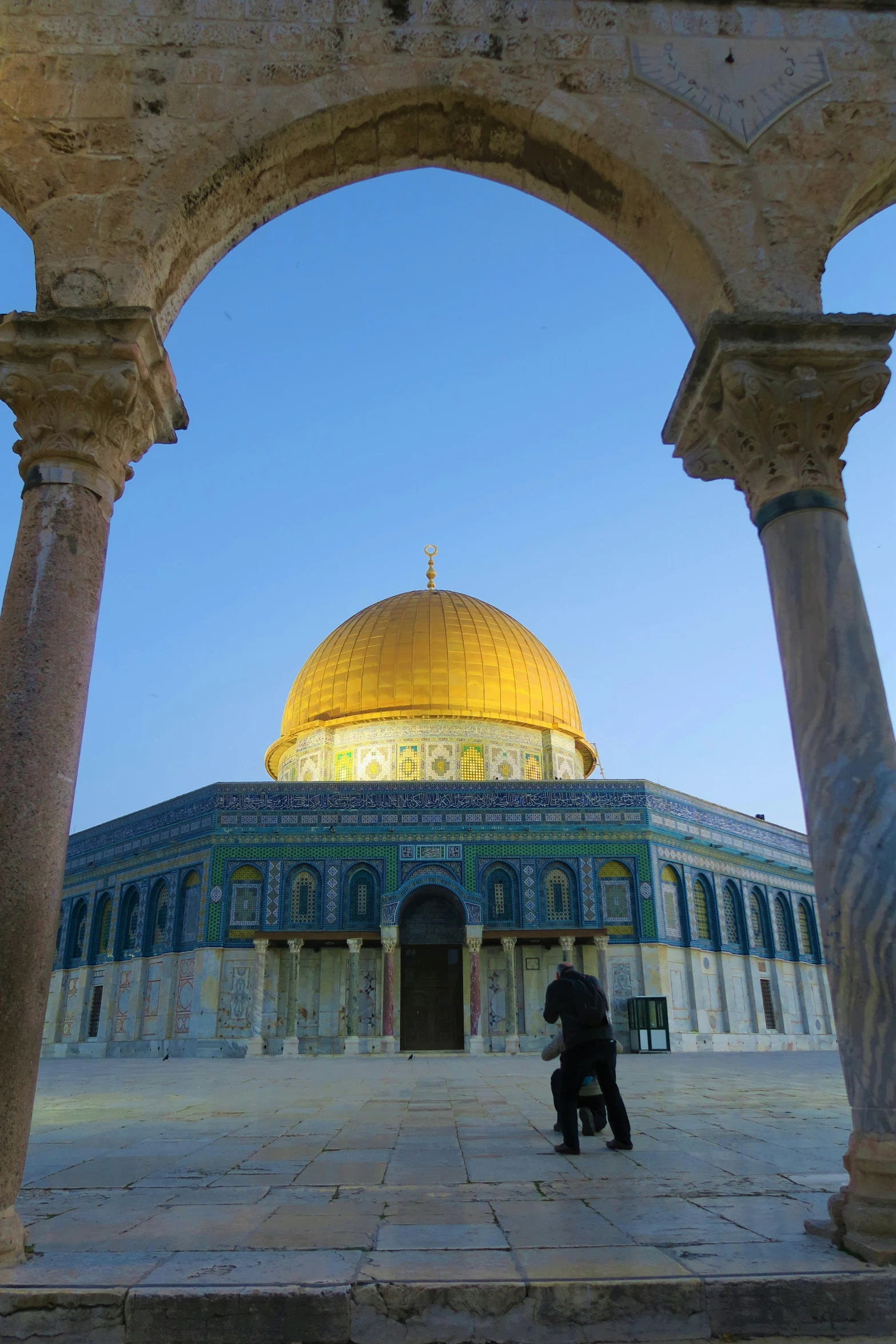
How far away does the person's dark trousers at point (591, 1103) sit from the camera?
577cm

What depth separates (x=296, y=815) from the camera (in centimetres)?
2348

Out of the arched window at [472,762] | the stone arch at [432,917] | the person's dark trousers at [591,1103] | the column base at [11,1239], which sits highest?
the arched window at [472,762]

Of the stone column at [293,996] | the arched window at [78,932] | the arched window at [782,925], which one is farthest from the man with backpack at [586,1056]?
the arched window at [78,932]

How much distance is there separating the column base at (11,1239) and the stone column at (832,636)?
2.73 metres

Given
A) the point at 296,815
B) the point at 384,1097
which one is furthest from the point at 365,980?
the point at 384,1097

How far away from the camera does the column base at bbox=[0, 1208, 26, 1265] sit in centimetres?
306

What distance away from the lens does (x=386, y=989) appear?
2183cm

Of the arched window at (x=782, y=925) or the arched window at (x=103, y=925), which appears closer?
the arched window at (x=103, y=925)

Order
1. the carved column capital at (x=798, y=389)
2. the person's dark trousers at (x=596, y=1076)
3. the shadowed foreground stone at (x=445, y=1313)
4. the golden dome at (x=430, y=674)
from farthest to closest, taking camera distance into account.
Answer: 1. the golden dome at (x=430, y=674)
2. the person's dark trousers at (x=596, y=1076)
3. the carved column capital at (x=798, y=389)
4. the shadowed foreground stone at (x=445, y=1313)

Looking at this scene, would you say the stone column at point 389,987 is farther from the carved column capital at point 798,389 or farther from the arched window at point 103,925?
the carved column capital at point 798,389

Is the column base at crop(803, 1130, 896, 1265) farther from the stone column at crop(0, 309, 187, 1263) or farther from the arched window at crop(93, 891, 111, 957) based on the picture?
the arched window at crop(93, 891, 111, 957)

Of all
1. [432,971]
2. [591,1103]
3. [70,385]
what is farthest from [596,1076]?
[432,971]

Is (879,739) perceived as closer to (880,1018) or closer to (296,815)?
(880,1018)

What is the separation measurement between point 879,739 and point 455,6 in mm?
4410
